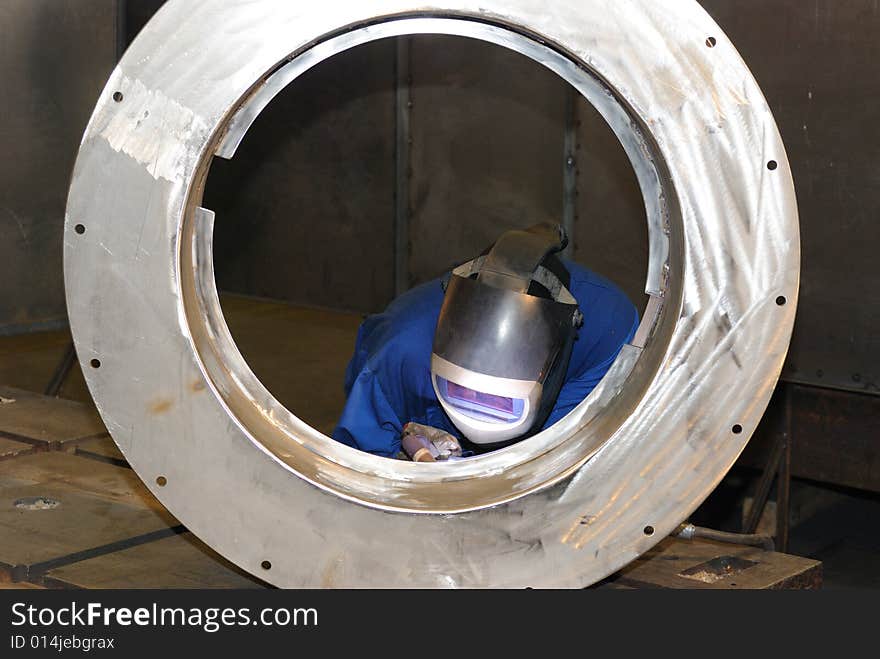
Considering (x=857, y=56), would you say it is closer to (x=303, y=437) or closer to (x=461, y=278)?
(x=461, y=278)

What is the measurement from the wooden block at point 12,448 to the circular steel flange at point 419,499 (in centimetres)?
77

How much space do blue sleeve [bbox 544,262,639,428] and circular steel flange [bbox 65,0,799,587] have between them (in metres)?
0.61

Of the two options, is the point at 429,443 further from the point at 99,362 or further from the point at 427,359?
the point at 99,362

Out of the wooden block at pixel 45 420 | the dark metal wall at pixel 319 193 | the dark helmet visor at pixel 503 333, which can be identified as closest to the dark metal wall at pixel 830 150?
the dark helmet visor at pixel 503 333

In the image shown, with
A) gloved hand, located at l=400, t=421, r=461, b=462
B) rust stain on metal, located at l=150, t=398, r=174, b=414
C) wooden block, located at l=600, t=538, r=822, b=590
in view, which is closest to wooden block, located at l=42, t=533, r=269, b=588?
rust stain on metal, located at l=150, t=398, r=174, b=414

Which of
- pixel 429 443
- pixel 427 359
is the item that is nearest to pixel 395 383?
pixel 427 359

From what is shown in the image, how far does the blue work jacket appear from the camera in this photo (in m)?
2.09

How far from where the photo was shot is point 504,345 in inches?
66.6

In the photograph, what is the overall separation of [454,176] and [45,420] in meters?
2.66

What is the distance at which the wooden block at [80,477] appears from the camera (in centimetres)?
190

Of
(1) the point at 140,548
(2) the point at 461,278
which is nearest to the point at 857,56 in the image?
(2) the point at 461,278

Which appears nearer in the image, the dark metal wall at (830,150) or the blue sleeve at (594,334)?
the blue sleeve at (594,334)

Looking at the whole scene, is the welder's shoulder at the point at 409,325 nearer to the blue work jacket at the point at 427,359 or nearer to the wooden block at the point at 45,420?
the blue work jacket at the point at 427,359

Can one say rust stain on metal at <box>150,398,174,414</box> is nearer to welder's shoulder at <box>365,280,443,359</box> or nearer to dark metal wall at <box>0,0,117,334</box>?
welder's shoulder at <box>365,280,443,359</box>
